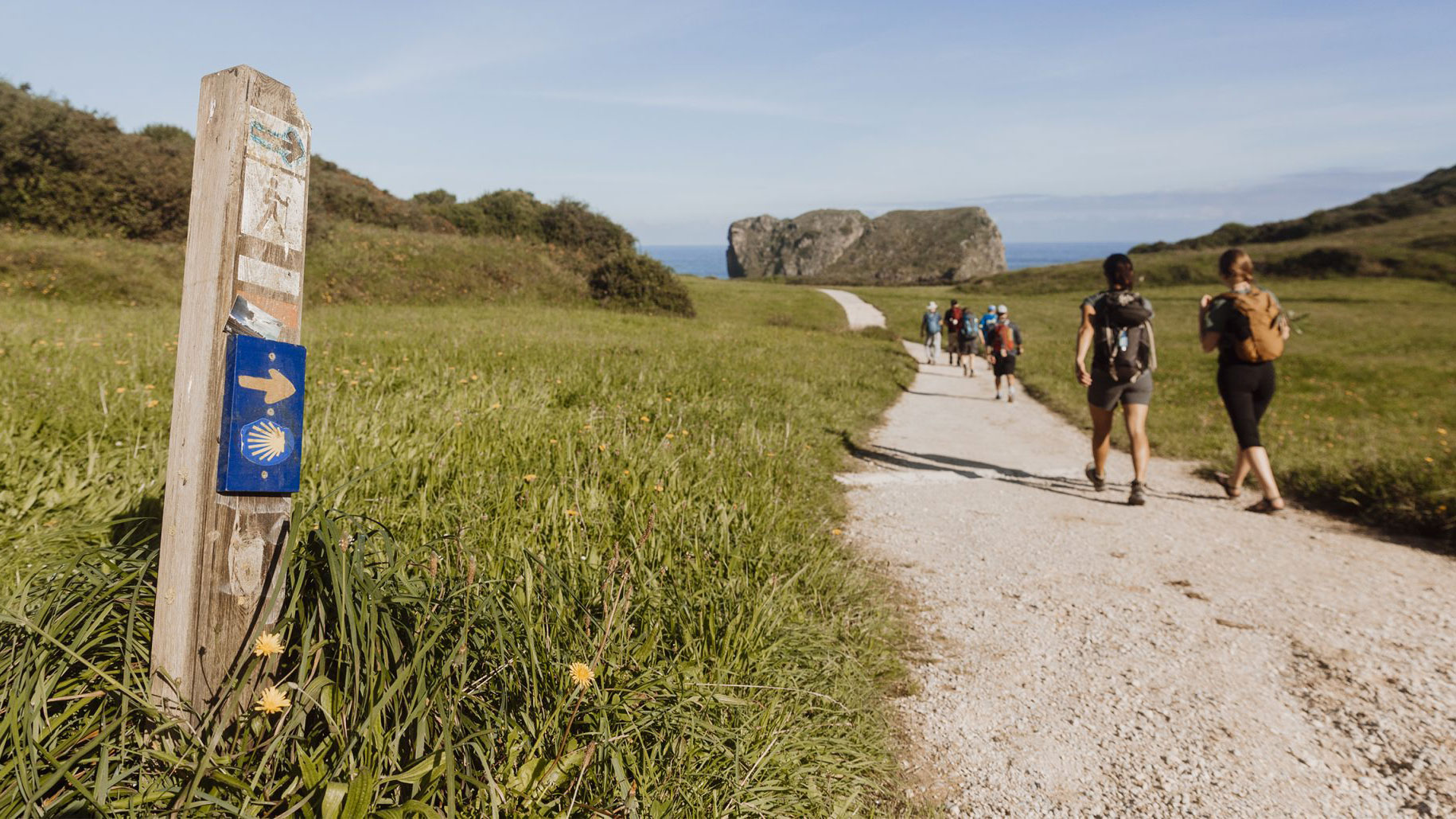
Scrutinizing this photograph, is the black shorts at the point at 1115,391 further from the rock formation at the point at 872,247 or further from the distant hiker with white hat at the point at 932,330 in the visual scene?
the rock formation at the point at 872,247

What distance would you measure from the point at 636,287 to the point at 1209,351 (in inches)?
927

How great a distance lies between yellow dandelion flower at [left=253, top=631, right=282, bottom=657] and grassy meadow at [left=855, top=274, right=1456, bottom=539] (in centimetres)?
740

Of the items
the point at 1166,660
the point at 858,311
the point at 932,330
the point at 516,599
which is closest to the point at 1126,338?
the point at 1166,660

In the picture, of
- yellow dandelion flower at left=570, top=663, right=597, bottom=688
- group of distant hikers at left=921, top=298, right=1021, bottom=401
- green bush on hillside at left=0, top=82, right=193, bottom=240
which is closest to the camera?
yellow dandelion flower at left=570, top=663, right=597, bottom=688

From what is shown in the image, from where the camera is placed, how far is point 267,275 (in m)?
1.75

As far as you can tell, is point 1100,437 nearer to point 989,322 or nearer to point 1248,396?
point 1248,396

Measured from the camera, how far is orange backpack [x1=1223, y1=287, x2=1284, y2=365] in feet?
20.3

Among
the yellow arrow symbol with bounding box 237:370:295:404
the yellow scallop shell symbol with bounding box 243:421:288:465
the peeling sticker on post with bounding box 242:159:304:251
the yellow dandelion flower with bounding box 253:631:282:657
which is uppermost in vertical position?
the peeling sticker on post with bounding box 242:159:304:251

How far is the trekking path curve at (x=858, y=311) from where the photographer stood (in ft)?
116

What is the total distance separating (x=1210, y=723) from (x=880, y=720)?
53.7 inches

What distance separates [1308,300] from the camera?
39312 mm

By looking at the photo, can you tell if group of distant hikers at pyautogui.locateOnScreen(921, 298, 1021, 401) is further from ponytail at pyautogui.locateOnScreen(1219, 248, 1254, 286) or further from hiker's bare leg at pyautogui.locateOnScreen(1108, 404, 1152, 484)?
hiker's bare leg at pyautogui.locateOnScreen(1108, 404, 1152, 484)

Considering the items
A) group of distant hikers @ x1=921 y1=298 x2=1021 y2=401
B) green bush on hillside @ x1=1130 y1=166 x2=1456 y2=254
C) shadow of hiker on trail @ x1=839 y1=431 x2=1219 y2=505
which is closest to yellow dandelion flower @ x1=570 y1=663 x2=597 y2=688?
shadow of hiker on trail @ x1=839 y1=431 x2=1219 y2=505

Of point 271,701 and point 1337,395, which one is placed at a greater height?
point 1337,395
